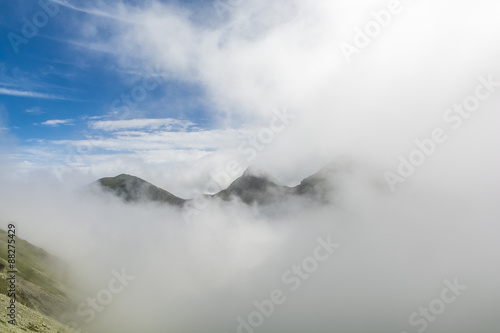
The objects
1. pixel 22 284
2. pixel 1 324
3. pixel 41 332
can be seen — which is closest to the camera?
pixel 1 324

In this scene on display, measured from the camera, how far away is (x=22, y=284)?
178500 millimetres

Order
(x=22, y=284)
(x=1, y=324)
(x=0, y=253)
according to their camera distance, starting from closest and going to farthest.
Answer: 1. (x=1, y=324)
2. (x=22, y=284)
3. (x=0, y=253)

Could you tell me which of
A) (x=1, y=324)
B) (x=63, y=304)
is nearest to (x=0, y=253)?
(x=63, y=304)

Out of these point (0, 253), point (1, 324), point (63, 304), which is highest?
point (0, 253)

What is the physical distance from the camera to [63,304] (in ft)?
656

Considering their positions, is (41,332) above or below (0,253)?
below

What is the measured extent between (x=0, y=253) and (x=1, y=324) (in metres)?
172

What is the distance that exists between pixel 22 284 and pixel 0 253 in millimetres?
27921

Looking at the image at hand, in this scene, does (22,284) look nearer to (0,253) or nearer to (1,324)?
(0,253)

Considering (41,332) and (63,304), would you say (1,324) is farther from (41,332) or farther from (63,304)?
(63,304)

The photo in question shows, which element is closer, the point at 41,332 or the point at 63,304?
the point at 41,332

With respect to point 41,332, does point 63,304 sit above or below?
above

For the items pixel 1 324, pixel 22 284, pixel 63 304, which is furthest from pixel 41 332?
pixel 63 304

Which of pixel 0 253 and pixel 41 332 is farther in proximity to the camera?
pixel 0 253
